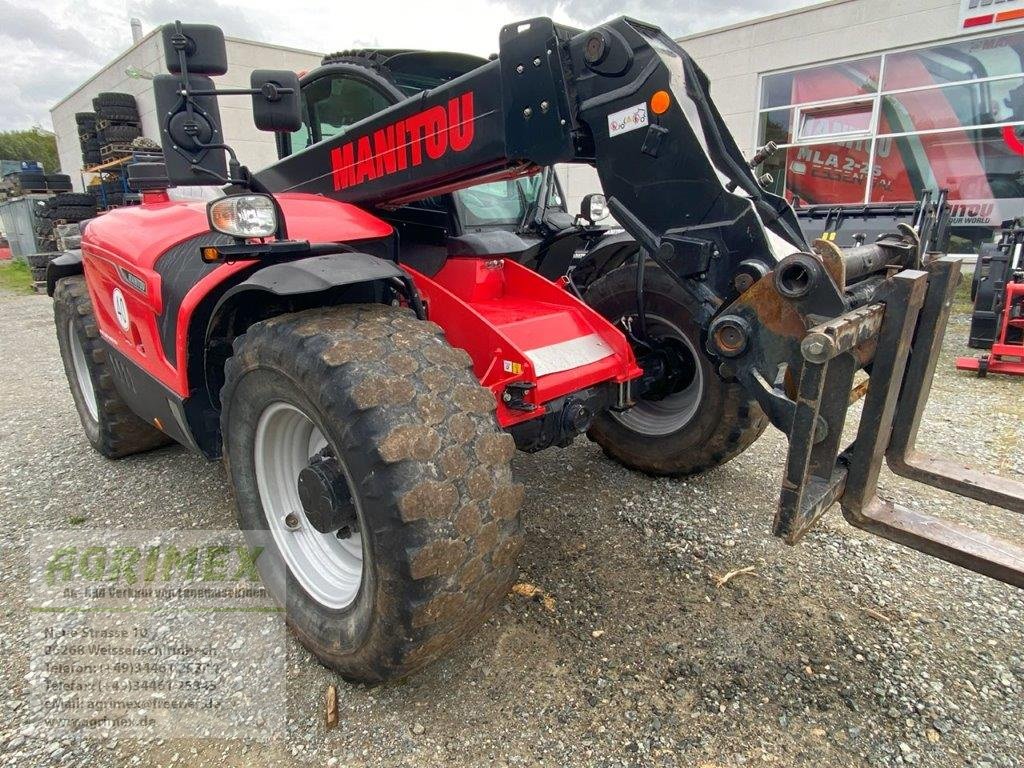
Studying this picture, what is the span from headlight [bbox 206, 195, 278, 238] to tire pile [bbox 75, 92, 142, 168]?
14941 mm

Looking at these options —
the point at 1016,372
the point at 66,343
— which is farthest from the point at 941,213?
the point at 66,343

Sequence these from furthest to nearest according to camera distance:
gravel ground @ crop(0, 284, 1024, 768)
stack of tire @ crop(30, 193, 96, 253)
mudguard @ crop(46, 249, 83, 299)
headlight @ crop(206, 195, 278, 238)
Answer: stack of tire @ crop(30, 193, 96, 253)
mudguard @ crop(46, 249, 83, 299)
headlight @ crop(206, 195, 278, 238)
gravel ground @ crop(0, 284, 1024, 768)

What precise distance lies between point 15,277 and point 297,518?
18751 millimetres

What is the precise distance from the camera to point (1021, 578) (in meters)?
1.79

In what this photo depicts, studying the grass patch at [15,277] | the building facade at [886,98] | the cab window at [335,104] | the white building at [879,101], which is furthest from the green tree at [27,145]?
the cab window at [335,104]

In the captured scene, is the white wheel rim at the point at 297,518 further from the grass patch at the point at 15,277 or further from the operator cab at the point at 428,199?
the grass patch at the point at 15,277

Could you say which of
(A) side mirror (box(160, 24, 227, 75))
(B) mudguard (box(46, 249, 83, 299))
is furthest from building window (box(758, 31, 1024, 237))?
(A) side mirror (box(160, 24, 227, 75))

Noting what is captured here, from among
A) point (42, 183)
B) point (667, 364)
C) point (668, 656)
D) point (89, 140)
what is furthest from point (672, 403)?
point (42, 183)

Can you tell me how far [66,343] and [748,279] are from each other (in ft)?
14.6

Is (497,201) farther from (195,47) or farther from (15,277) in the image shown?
(15,277)

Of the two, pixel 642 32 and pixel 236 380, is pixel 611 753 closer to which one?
pixel 236 380

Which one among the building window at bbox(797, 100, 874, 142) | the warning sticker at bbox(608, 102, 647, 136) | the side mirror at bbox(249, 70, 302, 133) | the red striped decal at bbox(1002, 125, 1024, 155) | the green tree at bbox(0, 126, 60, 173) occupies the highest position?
the green tree at bbox(0, 126, 60, 173)

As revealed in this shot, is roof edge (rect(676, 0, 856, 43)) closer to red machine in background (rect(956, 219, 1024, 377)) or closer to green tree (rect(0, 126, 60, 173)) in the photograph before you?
red machine in background (rect(956, 219, 1024, 377))

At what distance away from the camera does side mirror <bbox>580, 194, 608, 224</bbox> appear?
3691 millimetres
